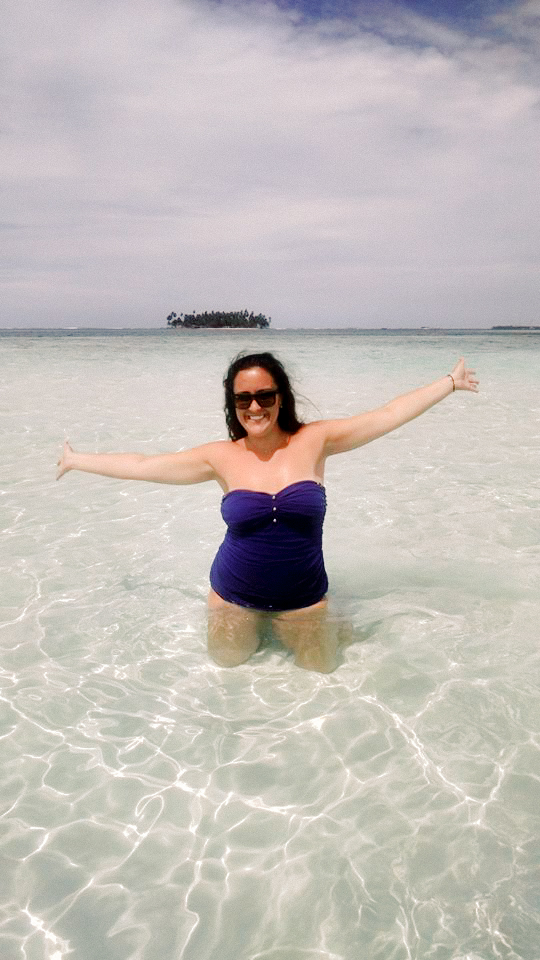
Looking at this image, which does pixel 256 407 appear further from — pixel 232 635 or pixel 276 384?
pixel 232 635

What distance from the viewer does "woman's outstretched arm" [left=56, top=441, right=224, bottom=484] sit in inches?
148

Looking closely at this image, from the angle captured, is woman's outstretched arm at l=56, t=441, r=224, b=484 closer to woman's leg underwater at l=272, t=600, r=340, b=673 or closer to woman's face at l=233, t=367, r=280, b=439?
woman's face at l=233, t=367, r=280, b=439

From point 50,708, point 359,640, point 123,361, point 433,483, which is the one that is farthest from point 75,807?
point 123,361

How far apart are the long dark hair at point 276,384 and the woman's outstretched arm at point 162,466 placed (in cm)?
20

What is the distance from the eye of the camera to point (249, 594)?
12.4 ft

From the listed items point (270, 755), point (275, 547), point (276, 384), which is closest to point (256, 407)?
point (276, 384)

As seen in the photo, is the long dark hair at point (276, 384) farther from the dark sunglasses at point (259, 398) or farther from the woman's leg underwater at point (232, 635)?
the woman's leg underwater at point (232, 635)

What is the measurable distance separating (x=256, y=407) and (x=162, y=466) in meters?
0.71

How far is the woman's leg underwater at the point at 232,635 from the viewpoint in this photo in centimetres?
375

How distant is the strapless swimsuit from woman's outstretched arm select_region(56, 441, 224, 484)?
0.91 feet

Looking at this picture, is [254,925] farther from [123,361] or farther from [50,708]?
[123,361]

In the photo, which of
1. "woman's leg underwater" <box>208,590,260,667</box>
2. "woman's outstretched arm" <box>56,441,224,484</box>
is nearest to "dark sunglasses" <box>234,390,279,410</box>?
"woman's outstretched arm" <box>56,441,224,484</box>

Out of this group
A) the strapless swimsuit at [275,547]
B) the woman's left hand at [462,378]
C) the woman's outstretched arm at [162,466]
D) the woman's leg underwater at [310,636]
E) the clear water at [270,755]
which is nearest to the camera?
the clear water at [270,755]

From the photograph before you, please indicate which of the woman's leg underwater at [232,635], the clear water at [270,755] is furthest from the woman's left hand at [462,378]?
the woman's leg underwater at [232,635]
